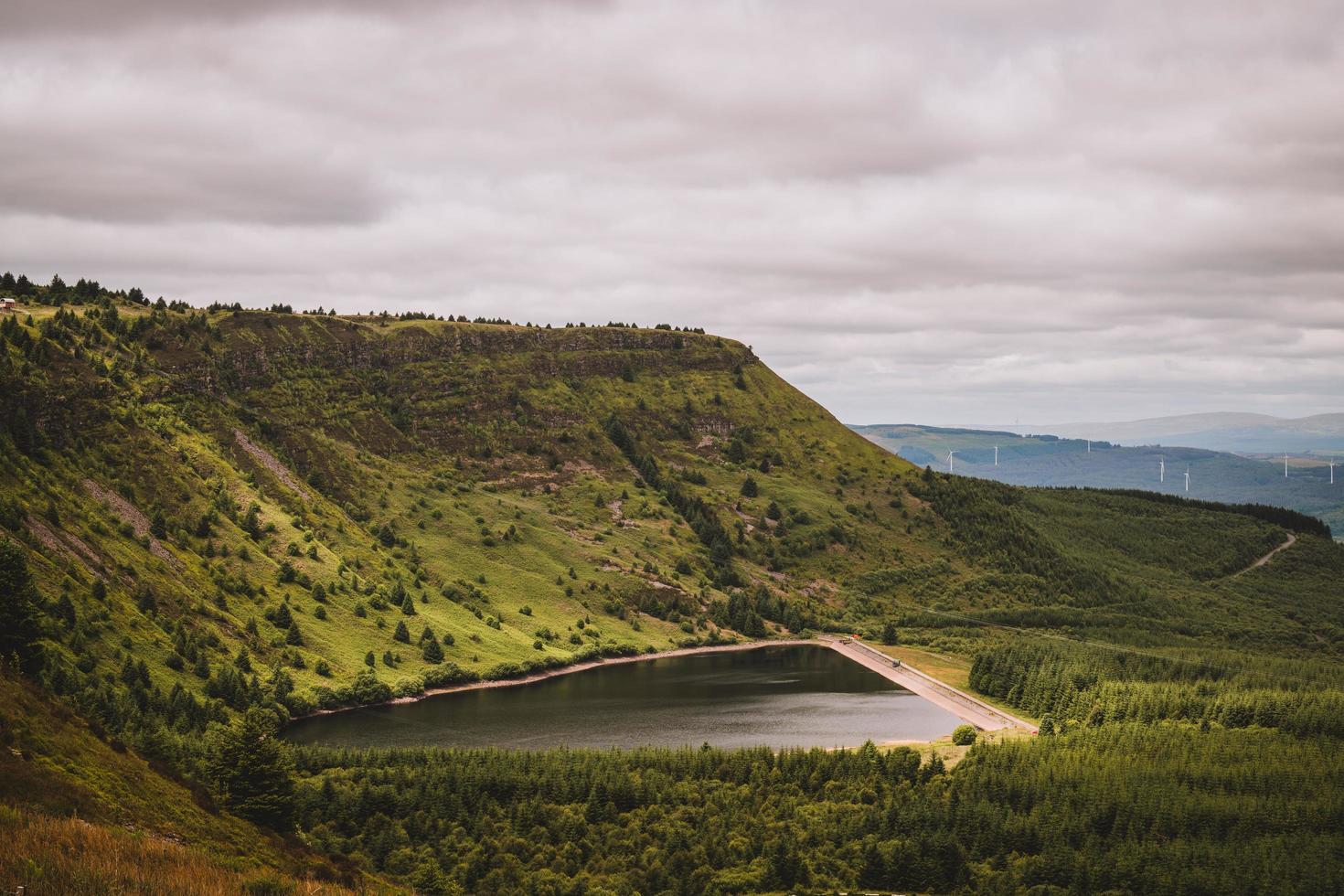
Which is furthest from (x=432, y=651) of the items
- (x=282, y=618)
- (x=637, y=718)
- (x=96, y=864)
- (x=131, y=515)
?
(x=96, y=864)

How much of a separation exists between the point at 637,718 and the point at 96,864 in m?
121

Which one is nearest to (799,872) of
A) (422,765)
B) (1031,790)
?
(1031,790)

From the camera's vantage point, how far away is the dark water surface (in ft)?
481

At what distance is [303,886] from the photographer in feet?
197

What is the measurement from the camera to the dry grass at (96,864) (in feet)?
144

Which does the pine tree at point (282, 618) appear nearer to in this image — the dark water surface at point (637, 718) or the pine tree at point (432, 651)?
the dark water surface at point (637, 718)

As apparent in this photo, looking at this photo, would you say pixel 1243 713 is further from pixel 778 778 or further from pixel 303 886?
pixel 303 886

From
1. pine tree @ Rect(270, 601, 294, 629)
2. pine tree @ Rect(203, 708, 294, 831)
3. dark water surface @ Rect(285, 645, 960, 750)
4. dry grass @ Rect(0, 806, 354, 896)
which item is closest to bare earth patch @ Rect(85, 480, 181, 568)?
pine tree @ Rect(270, 601, 294, 629)

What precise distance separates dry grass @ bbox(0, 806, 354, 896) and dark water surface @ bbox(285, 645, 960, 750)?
84497 mm

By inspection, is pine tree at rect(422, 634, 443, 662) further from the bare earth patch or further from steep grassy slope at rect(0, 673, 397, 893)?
steep grassy slope at rect(0, 673, 397, 893)

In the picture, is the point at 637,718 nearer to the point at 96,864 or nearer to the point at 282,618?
the point at 282,618

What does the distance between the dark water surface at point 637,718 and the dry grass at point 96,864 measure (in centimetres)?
8450

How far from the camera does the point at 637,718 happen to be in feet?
538

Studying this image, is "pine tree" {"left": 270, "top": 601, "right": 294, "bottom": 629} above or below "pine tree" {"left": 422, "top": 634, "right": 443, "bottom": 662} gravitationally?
above
